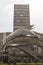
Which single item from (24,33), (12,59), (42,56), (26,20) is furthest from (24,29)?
(26,20)

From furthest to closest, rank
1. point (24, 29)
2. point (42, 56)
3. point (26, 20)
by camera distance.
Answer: point (26, 20), point (42, 56), point (24, 29)

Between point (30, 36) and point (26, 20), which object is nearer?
point (30, 36)

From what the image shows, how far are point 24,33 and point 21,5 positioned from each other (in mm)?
48889

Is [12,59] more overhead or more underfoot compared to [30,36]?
more underfoot

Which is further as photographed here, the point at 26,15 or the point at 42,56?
the point at 26,15

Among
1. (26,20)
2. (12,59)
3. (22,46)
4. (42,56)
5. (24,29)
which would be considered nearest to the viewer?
(12,59)

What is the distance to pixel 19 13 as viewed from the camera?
6825cm

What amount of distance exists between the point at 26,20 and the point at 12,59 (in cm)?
4860

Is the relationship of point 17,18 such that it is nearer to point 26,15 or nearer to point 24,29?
point 26,15

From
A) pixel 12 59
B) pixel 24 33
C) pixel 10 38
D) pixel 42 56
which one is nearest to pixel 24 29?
pixel 24 33

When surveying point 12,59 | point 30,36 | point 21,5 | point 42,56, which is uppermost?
point 21,5

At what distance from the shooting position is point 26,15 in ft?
225

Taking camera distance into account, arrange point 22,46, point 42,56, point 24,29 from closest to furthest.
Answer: point 24,29 → point 22,46 → point 42,56

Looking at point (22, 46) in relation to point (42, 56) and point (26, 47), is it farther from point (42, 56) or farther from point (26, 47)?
point (42, 56)
